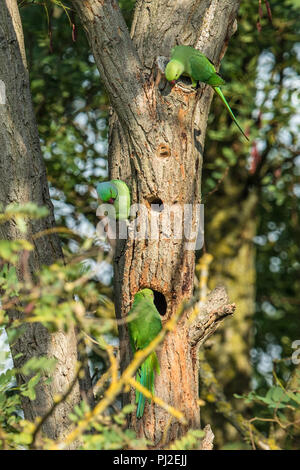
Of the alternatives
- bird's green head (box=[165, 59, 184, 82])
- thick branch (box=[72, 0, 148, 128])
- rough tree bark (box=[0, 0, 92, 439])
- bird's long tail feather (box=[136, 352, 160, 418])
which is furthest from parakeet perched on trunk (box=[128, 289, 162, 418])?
bird's green head (box=[165, 59, 184, 82])

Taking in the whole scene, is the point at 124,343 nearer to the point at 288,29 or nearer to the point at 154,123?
the point at 154,123

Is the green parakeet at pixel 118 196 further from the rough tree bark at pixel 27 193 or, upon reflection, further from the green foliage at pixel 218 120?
the green foliage at pixel 218 120

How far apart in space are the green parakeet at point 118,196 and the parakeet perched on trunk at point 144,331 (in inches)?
15.0

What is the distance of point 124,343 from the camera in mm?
2625

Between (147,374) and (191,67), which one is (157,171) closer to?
(191,67)

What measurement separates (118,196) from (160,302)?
55cm

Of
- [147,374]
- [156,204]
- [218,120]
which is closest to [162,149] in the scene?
[156,204]

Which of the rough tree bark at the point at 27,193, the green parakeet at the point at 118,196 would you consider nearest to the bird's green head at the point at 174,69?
the green parakeet at the point at 118,196

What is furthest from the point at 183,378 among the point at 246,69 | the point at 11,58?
the point at 246,69

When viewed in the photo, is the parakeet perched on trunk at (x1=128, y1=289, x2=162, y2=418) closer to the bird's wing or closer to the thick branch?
the thick branch

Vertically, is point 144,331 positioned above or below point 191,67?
below

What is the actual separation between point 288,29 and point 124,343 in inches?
129

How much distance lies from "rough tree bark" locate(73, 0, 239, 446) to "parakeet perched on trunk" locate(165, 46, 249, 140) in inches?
3.3

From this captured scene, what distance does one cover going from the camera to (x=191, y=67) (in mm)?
2383
